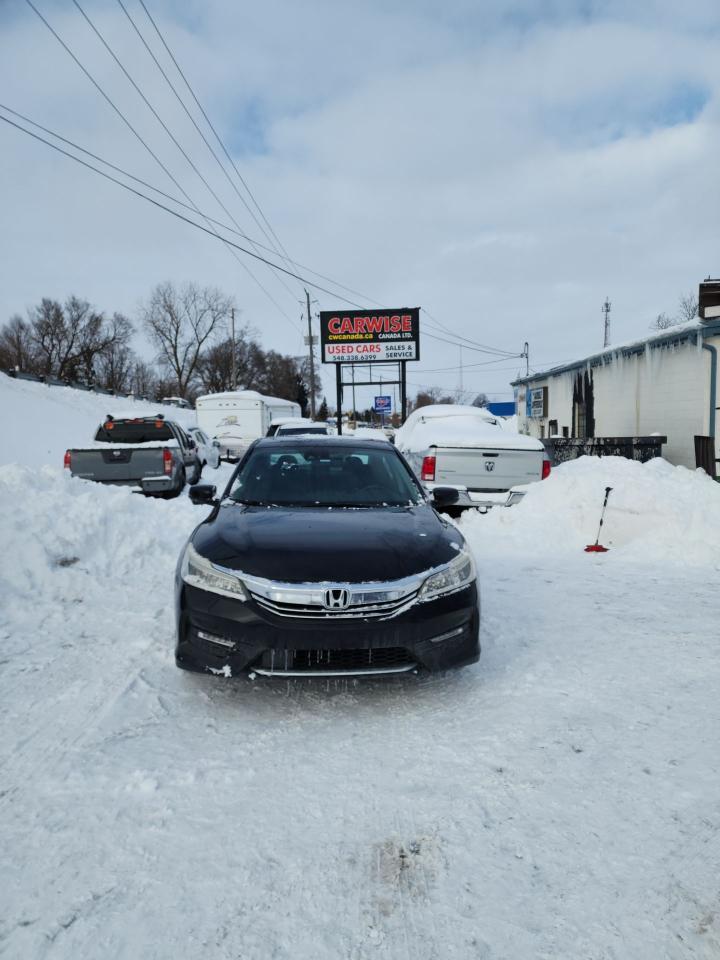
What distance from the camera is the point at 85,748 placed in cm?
283

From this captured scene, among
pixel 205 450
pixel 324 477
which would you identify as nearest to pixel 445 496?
pixel 324 477

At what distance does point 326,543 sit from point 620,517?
530 centimetres

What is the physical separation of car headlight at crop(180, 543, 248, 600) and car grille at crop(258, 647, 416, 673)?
1.16 feet

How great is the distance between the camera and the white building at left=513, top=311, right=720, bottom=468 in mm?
13008

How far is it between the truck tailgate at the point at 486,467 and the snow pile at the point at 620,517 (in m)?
0.32

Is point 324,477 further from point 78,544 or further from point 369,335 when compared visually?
point 369,335

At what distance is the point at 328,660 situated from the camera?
9.98ft

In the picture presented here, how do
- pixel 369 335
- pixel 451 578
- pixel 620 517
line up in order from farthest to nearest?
pixel 369 335 → pixel 620 517 → pixel 451 578

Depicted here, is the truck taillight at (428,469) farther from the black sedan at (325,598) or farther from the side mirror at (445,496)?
the black sedan at (325,598)

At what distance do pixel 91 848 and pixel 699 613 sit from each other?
184 inches

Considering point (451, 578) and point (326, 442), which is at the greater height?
point (326, 442)

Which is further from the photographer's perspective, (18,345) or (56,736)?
(18,345)

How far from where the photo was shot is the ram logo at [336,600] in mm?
3004

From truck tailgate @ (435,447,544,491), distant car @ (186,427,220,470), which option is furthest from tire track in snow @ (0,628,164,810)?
distant car @ (186,427,220,470)
